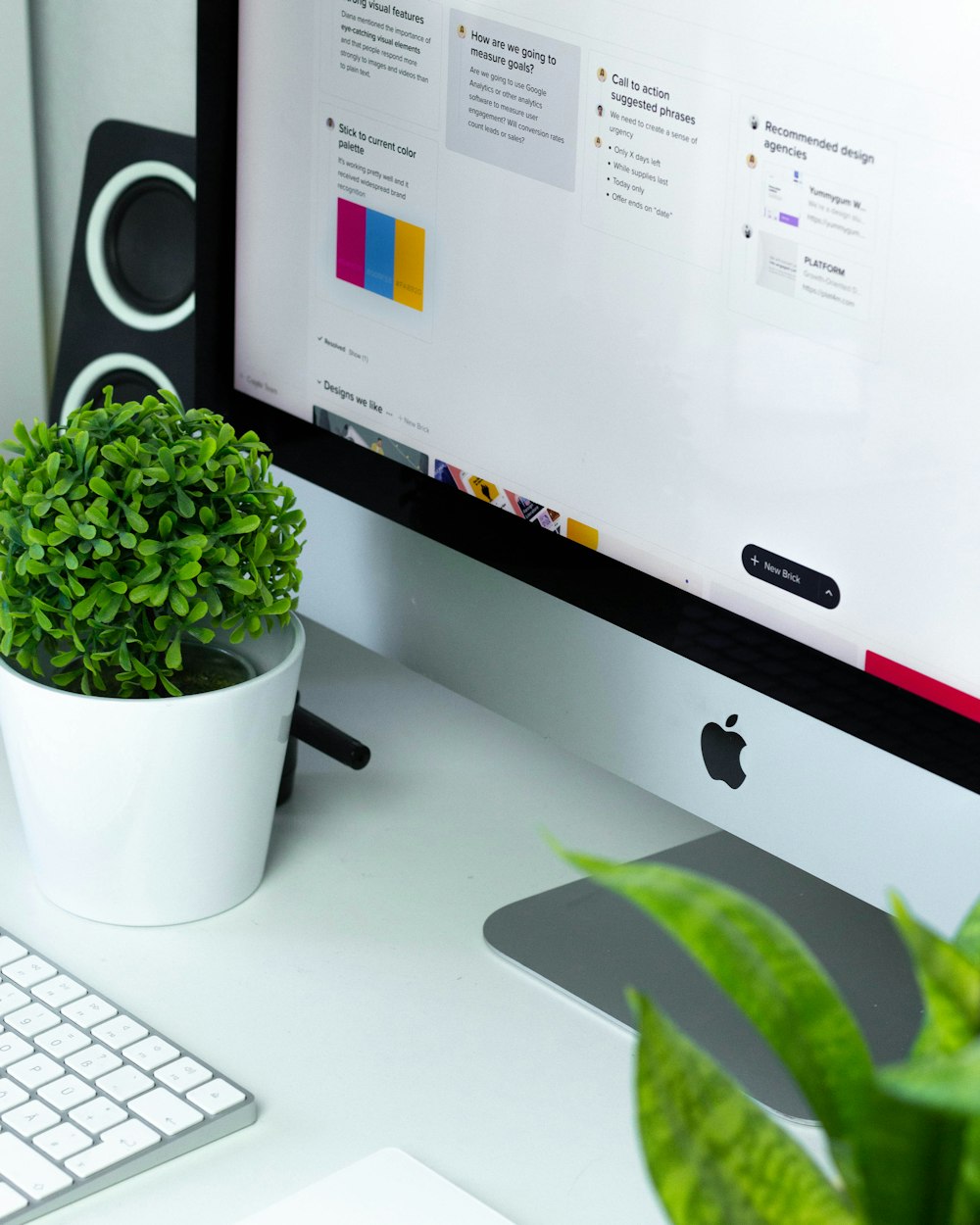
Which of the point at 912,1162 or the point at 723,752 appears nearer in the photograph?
the point at 912,1162

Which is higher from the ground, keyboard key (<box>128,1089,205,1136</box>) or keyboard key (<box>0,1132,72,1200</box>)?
keyboard key (<box>0,1132,72,1200</box>)

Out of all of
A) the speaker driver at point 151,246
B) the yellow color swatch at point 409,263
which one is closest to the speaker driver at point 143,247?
the speaker driver at point 151,246

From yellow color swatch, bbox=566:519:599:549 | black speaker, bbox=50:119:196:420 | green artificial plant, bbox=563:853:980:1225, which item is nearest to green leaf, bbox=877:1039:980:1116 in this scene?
green artificial plant, bbox=563:853:980:1225

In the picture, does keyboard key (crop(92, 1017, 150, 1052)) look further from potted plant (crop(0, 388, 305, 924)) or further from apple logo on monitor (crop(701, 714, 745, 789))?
apple logo on monitor (crop(701, 714, 745, 789))

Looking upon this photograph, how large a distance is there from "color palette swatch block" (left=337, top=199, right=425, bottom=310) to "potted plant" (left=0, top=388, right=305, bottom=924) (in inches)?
3.0

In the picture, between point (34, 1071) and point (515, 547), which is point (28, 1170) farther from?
point (515, 547)

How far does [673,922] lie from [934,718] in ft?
0.84

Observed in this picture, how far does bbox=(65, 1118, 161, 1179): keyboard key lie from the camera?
0.45 meters

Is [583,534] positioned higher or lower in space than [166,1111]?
higher

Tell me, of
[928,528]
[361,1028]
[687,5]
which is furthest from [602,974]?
[687,5]

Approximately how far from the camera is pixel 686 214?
48 centimetres

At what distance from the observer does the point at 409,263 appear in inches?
22.6

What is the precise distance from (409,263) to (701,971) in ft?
0.89

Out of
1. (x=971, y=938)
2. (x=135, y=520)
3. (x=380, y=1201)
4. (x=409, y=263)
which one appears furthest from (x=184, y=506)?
(x=971, y=938)
